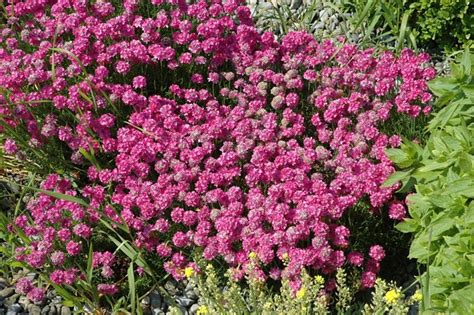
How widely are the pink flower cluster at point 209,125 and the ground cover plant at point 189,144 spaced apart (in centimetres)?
1

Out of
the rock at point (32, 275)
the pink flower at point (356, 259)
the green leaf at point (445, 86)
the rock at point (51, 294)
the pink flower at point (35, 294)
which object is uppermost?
the green leaf at point (445, 86)

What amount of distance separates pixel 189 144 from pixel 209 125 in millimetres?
189

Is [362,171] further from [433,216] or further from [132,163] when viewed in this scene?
[132,163]

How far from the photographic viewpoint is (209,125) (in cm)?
459

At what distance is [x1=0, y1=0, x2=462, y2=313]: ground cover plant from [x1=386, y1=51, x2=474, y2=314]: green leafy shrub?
34 cm

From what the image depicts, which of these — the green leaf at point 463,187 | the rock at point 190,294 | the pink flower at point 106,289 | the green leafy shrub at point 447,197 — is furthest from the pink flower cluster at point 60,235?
the green leaf at point 463,187

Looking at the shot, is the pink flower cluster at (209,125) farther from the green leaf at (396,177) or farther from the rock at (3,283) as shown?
the rock at (3,283)

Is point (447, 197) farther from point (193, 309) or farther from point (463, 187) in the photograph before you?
point (193, 309)

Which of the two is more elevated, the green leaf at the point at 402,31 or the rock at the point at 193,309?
the green leaf at the point at 402,31

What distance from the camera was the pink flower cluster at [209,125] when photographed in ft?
13.4

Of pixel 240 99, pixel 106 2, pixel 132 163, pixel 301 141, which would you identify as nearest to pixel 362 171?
pixel 301 141

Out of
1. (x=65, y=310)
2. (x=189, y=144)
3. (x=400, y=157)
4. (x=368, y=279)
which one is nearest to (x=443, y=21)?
(x=400, y=157)

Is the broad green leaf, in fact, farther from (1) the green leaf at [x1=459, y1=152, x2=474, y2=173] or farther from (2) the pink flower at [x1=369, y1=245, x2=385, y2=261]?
(2) the pink flower at [x1=369, y1=245, x2=385, y2=261]

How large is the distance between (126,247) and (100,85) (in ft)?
3.68
